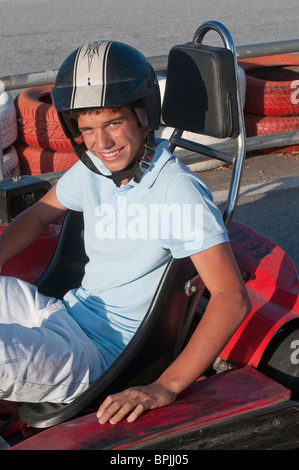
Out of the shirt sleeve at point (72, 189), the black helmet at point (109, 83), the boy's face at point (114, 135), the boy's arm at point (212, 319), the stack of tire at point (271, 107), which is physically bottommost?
the stack of tire at point (271, 107)

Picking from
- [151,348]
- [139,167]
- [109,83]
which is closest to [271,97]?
[139,167]

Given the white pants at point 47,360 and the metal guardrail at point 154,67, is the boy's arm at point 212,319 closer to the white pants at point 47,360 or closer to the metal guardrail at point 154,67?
the white pants at point 47,360

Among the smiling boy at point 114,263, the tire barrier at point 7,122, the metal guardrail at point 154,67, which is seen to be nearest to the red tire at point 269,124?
the metal guardrail at point 154,67

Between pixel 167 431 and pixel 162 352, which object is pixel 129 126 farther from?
pixel 167 431

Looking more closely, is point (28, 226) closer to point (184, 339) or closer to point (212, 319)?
point (184, 339)

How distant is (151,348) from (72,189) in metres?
0.72

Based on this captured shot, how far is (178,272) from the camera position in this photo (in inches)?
90.0

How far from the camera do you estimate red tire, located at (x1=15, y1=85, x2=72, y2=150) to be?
5.12 meters

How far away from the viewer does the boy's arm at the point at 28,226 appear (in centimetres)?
279

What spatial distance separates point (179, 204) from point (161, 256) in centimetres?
20

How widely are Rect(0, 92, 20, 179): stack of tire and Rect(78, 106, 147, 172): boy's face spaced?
9.14ft

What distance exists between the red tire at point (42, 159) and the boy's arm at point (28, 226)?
2.39 meters
